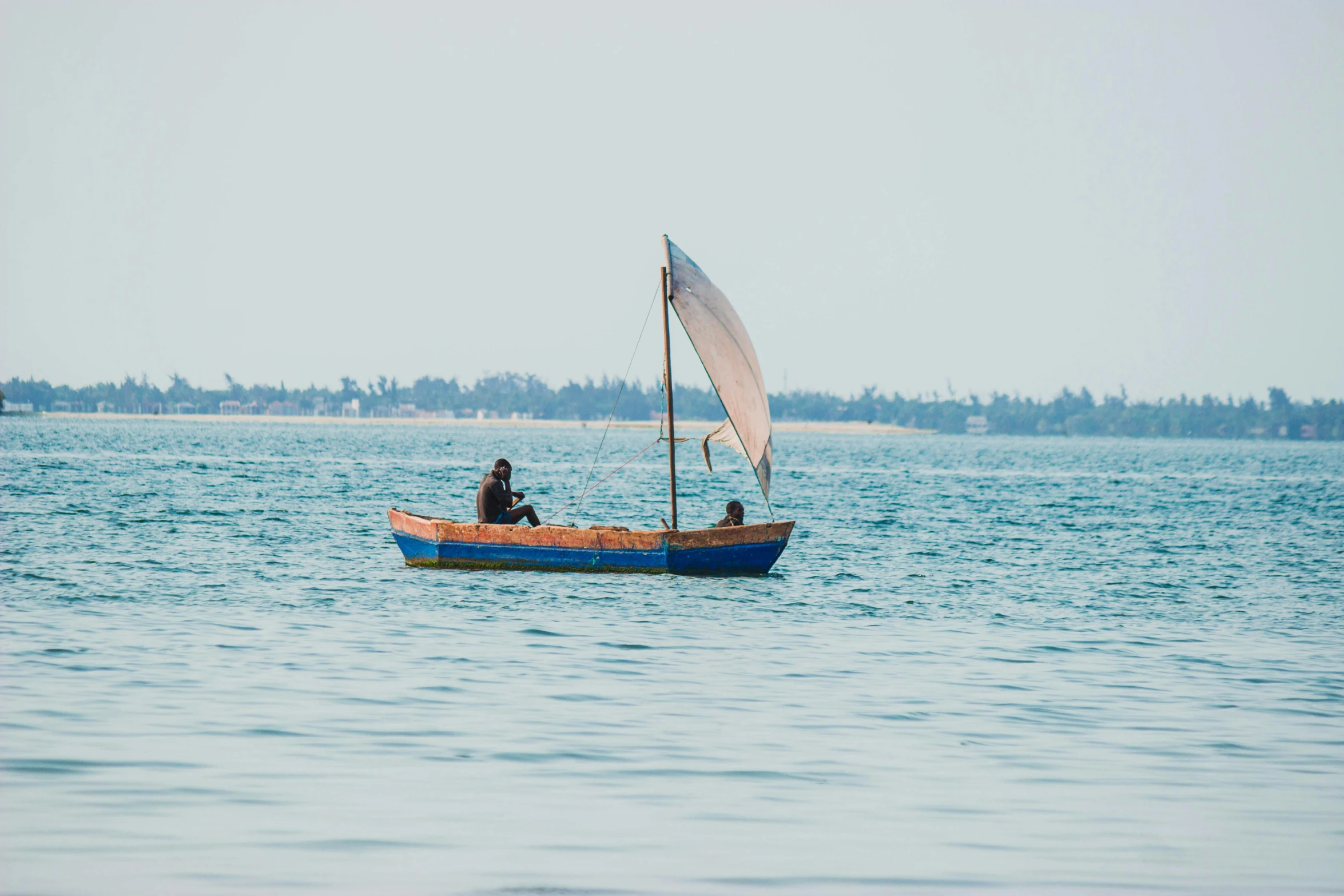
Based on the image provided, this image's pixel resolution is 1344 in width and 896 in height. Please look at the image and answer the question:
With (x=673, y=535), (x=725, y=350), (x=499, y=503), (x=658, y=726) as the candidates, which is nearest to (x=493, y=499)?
(x=499, y=503)

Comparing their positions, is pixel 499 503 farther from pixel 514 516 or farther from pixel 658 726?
pixel 658 726

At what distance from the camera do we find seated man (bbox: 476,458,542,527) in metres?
28.9

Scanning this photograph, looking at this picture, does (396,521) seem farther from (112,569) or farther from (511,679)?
(511,679)

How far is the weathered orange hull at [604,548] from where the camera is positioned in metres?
28.5

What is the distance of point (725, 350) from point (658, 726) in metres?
16.6

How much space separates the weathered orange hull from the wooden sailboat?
0.05 feet

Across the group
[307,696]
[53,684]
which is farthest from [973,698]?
[53,684]

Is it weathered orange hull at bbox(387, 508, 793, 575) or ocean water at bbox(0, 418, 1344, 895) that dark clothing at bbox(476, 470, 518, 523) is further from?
ocean water at bbox(0, 418, 1344, 895)

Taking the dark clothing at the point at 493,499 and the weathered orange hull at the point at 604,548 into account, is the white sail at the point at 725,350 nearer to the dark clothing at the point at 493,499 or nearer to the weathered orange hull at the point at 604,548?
the weathered orange hull at the point at 604,548

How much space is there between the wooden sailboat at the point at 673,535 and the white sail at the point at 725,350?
0.07 feet

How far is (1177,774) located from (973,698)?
3858mm

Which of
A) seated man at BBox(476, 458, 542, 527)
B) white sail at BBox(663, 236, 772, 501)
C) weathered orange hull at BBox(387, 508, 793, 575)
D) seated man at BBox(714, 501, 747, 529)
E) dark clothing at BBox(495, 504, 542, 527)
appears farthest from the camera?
white sail at BBox(663, 236, 772, 501)

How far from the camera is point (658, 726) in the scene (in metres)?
14.6

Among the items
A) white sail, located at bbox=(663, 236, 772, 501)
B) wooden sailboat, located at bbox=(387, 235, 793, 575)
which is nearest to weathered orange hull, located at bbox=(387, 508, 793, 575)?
wooden sailboat, located at bbox=(387, 235, 793, 575)
